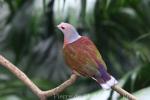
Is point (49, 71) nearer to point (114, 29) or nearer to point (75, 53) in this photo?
point (114, 29)

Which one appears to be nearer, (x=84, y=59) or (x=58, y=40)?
(x=84, y=59)

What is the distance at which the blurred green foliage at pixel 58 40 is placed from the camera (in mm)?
1494

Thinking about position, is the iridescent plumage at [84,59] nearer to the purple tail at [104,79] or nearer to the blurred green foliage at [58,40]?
the purple tail at [104,79]

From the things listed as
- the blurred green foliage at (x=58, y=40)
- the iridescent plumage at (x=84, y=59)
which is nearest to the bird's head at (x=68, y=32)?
the iridescent plumage at (x=84, y=59)

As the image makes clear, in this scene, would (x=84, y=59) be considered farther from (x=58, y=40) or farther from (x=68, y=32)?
(x=58, y=40)

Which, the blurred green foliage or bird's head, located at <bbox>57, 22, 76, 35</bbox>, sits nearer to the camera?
bird's head, located at <bbox>57, 22, 76, 35</bbox>

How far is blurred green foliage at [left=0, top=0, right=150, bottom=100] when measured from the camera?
58.8 inches

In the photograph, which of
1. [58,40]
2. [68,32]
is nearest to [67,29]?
[68,32]

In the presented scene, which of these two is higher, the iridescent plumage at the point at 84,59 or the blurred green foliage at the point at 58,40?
the iridescent plumage at the point at 84,59

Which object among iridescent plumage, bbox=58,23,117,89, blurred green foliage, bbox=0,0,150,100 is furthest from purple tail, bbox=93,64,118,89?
blurred green foliage, bbox=0,0,150,100

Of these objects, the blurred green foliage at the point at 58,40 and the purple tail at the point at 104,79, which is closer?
the purple tail at the point at 104,79

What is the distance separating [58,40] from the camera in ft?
5.30

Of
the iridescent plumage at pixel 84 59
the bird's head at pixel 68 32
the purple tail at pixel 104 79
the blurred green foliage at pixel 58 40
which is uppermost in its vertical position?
the bird's head at pixel 68 32

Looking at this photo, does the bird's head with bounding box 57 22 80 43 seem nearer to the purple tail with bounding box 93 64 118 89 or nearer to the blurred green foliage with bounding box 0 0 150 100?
the purple tail with bounding box 93 64 118 89
